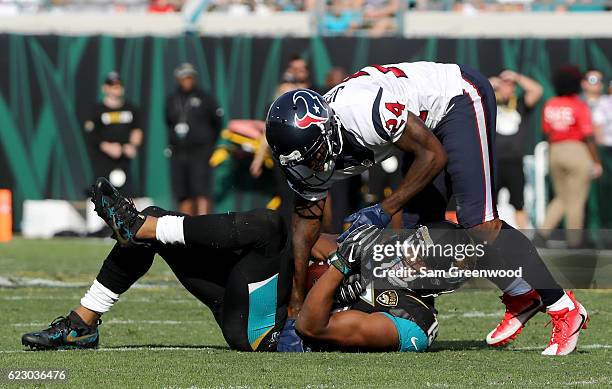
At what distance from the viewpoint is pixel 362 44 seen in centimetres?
1406

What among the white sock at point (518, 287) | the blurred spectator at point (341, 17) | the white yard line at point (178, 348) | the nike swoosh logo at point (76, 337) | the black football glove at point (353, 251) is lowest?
the blurred spectator at point (341, 17)

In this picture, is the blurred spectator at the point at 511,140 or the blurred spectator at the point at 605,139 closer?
the blurred spectator at the point at 511,140

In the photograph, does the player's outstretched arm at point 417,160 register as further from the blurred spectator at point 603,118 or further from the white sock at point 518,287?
the blurred spectator at point 603,118

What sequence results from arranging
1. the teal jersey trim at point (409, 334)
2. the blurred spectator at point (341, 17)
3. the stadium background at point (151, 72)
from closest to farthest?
the teal jersey trim at point (409, 334)
the stadium background at point (151, 72)
the blurred spectator at point (341, 17)

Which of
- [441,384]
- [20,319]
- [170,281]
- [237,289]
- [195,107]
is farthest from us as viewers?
[195,107]

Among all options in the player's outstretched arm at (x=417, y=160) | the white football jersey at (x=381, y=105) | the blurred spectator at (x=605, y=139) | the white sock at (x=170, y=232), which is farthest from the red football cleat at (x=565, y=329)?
the blurred spectator at (x=605, y=139)

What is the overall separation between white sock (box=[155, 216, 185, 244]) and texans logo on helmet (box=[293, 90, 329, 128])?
696 millimetres

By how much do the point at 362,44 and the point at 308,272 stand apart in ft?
27.8

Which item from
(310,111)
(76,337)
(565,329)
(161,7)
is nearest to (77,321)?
(76,337)

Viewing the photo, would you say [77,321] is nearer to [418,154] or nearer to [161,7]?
[418,154]

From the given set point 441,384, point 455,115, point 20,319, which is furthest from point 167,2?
point 441,384

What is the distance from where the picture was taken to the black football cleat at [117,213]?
18.4ft

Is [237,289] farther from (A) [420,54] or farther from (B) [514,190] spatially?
(A) [420,54]

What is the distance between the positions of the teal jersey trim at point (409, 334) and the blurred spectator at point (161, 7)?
1004 centimetres
